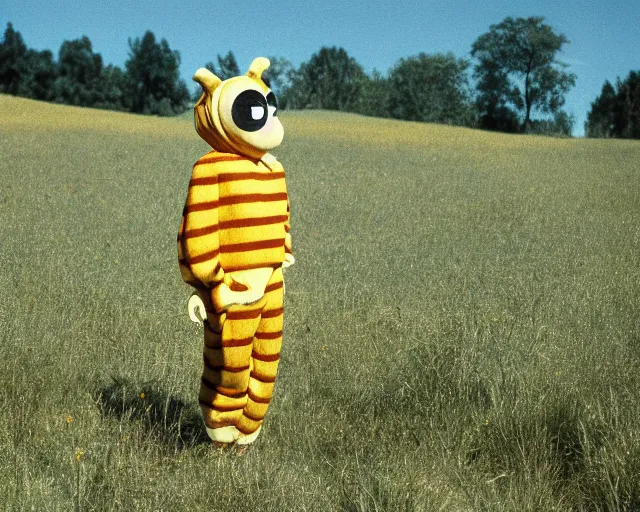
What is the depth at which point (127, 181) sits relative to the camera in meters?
15.5

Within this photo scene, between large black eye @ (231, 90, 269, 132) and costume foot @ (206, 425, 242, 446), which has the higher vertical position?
large black eye @ (231, 90, 269, 132)

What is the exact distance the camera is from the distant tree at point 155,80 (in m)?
63.3

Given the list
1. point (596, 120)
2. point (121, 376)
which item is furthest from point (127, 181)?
point (596, 120)

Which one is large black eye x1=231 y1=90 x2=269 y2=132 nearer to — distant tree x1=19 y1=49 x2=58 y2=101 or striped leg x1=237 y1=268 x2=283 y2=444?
striped leg x1=237 y1=268 x2=283 y2=444

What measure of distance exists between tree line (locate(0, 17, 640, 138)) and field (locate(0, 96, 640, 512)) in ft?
156

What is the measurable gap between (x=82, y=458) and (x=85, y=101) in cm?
6658

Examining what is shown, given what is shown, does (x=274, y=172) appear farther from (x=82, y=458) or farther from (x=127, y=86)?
(x=127, y=86)

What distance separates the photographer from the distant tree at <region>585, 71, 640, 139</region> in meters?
57.1

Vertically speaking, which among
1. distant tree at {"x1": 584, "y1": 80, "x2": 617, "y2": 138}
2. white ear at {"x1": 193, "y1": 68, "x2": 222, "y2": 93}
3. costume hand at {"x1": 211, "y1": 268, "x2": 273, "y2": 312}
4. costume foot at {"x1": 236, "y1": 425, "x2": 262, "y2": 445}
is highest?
distant tree at {"x1": 584, "y1": 80, "x2": 617, "y2": 138}

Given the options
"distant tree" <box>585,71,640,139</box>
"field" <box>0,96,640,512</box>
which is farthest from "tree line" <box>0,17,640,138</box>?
"field" <box>0,96,640,512</box>

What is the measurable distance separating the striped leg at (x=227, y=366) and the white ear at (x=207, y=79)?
98 centimetres

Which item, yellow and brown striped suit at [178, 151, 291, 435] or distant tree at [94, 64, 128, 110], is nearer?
yellow and brown striped suit at [178, 151, 291, 435]

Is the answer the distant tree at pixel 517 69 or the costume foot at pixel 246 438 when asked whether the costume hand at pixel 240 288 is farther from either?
the distant tree at pixel 517 69

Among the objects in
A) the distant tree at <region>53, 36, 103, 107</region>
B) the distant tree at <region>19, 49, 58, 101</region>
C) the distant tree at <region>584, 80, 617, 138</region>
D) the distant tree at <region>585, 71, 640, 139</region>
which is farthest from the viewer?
the distant tree at <region>53, 36, 103, 107</region>
